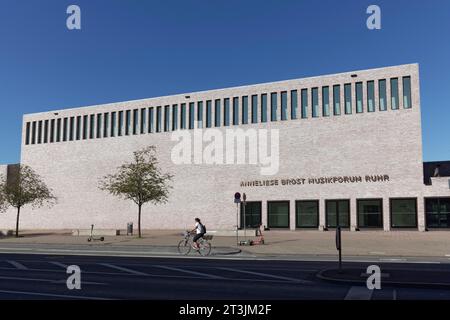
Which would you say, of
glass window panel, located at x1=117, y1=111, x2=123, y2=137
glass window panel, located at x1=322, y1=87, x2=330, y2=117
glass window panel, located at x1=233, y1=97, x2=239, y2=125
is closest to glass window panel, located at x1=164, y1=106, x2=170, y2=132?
glass window panel, located at x1=117, y1=111, x2=123, y2=137

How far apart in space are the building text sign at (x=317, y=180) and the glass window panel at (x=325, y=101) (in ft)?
19.2

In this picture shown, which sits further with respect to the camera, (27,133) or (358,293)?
(27,133)

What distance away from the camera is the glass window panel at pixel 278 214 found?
136 feet

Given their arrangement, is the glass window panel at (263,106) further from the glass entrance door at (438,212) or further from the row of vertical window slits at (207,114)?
the glass entrance door at (438,212)

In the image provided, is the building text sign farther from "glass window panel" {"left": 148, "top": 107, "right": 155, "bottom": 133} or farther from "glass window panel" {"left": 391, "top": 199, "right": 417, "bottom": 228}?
"glass window panel" {"left": 148, "top": 107, "right": 155, "bottom": 133}

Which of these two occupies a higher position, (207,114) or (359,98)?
(359,98)

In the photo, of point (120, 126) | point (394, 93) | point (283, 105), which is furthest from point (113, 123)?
point (394, 93)

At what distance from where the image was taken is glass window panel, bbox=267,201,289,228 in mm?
41594

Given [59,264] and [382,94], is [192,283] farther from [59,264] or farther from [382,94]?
[382,94]

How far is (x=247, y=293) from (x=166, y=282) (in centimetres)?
278

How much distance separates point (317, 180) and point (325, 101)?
7209 mm

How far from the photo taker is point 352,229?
38.5 meters

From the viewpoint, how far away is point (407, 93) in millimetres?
37938
